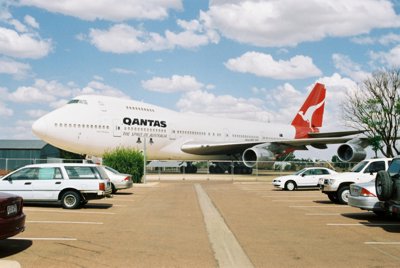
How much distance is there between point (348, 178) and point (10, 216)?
1275 cm

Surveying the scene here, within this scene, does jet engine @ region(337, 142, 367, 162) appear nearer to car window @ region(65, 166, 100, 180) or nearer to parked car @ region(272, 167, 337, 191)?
parked car @ region(272, 167, 337, 191)

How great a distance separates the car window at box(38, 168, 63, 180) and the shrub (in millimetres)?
16947

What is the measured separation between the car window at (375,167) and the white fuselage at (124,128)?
1975 centimetres

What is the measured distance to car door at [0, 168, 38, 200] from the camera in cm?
1560

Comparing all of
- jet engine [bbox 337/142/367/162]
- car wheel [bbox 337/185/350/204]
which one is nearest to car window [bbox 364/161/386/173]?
car wheel [bbox 337/185/350/204]

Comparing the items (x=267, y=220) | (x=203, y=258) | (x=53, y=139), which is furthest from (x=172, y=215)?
(x=53, y=139)

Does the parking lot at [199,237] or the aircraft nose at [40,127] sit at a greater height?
the aircraft nose at [40,127]

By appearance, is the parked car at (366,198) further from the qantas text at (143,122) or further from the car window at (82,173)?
the qantas text at (143,122)

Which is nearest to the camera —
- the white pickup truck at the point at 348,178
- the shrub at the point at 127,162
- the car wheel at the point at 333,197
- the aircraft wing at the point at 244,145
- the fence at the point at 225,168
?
the white pickup truck at the point at 348,178

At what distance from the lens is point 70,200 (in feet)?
51.9

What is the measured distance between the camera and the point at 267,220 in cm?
1331

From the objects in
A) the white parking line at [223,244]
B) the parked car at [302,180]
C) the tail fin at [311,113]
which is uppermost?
the tail fin at [311,113]

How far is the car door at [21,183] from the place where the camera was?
1560cm

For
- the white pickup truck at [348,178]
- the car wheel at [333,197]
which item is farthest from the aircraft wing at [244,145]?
the white pickup truck at [348,178]
